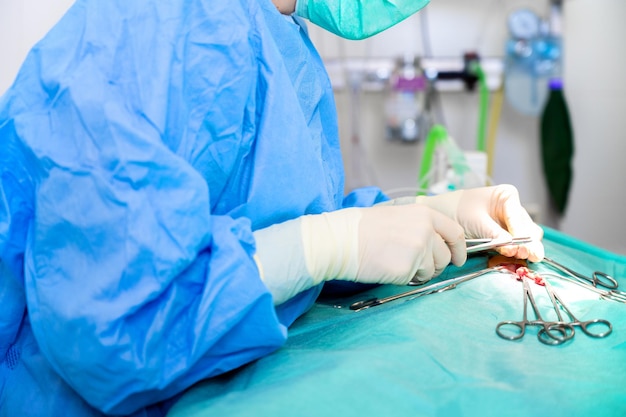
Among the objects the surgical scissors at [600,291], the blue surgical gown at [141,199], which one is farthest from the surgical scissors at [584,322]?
the blue surgical gown at [141,199]

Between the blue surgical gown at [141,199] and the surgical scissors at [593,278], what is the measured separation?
0.56 metres

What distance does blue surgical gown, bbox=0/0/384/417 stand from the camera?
2.66 ft

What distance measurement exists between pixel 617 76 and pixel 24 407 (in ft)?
10.4

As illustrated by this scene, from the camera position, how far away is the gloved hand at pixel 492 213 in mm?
1295

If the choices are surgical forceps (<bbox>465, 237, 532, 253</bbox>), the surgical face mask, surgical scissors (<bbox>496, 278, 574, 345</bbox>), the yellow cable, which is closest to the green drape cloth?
surgical scissors (<bbox>496, 278, 574, 345</bbox>)

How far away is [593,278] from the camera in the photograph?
50.1 inches

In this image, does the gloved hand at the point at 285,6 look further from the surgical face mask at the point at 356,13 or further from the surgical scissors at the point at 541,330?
the surgical scissors at the point at 541,330

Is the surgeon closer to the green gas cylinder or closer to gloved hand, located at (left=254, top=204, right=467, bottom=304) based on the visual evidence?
gloved hand, located at (left=254, top=204, right=467, bottom=304)

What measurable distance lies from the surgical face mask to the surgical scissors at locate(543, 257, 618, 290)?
59cm

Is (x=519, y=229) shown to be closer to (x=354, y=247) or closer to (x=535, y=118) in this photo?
(x=354, y=247)

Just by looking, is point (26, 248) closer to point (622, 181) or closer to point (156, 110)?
point (156, 110)

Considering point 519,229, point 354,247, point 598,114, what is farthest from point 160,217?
point 598,114

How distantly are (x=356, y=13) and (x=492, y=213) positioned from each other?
20.7 inches

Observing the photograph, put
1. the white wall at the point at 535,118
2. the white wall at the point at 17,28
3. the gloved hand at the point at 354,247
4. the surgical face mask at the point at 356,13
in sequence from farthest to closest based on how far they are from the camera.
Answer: the white wall at the point at 535,118, the white wall at the point at 17,28, the surgical face mask at the point at 356,13, the gloved hand at the point at 354,247
